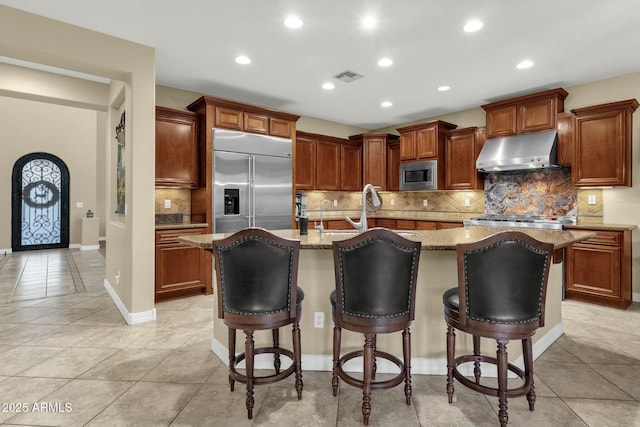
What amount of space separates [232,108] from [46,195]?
22.6ft

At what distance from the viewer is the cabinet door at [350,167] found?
6.56 metres

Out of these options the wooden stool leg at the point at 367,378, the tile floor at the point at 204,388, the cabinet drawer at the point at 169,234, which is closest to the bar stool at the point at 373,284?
the wooden stool leg at the point at 367,378

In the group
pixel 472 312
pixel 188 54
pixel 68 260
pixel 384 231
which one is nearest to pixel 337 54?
pixel 188 54

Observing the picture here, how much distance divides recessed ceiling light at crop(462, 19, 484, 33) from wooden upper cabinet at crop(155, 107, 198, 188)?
3329 millimetres

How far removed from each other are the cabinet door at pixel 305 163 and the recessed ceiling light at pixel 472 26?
130 inches

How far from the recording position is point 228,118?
463 cm

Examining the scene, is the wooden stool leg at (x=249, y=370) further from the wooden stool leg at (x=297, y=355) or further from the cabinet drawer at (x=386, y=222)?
the cabinet drawer at (x=386, y=222)

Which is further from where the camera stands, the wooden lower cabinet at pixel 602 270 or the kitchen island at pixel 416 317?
the wooden lower cabinet at pixel 602 270

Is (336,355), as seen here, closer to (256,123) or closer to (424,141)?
(256,123)

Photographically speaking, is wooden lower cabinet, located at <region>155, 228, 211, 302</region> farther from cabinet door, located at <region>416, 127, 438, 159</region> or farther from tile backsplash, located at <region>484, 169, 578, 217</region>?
tile backsplash, located at <region>484, 169, 578, 217</region>

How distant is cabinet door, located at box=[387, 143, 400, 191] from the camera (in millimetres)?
6457

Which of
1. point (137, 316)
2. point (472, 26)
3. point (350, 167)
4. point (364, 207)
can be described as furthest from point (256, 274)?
point (350, 167)

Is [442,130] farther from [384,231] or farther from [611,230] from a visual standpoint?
[384,231]

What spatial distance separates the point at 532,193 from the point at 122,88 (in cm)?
546
